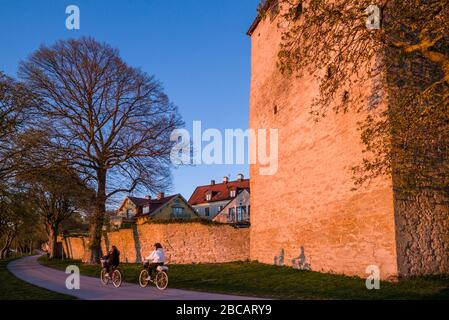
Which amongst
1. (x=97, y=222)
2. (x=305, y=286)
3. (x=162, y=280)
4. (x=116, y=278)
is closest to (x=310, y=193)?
(x=305, y=286)

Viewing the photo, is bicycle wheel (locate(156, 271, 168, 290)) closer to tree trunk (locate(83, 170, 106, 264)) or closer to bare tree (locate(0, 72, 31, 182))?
bare tree (locate(0, 72, 31, 182))

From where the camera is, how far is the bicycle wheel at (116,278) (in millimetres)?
14461

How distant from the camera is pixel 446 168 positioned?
45.2 feet

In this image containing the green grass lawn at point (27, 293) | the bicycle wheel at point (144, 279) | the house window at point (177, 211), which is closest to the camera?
the green grass lawn at point (27, 293)

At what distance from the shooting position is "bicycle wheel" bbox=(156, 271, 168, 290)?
1313cm

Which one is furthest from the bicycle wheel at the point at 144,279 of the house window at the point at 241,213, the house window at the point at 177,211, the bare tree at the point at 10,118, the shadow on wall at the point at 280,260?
the house window at the point at 177,211

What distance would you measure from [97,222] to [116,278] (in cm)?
1292

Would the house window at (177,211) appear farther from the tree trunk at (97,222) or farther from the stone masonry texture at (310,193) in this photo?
the stone masonry texture at (310,193)

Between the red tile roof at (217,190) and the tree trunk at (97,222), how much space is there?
29.6 meters

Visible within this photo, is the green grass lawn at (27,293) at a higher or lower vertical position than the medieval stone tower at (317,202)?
lower

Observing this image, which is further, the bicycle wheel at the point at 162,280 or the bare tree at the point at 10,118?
the bare tree at the point at 10,118

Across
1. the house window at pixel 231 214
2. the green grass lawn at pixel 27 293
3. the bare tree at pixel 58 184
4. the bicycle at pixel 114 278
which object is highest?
the bare tree at pixel 58 184

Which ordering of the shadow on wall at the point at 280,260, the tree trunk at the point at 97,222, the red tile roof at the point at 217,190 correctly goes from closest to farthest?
the shadow on wall at the point at 280,260 → the tree trunk at the point at 97,222 → the red tile roof at the point at 217,190
